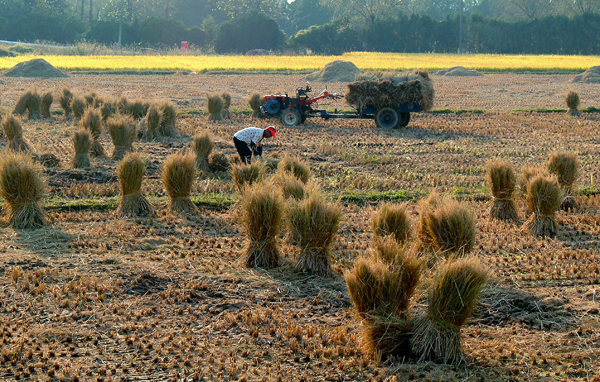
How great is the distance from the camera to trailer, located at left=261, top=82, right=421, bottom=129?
19.2 metres

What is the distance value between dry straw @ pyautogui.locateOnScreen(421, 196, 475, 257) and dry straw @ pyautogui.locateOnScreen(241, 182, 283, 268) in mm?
1952

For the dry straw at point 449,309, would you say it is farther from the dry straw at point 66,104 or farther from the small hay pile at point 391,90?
the dry straw at point 66,104

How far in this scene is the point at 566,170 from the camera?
35.7 feet

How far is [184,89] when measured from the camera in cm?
3100

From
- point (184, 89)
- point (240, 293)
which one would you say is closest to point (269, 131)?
point (240, 293)

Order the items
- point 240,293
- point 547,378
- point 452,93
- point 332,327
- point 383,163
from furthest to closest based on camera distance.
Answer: point 452,93
point 383,163
point 240,293
point 332,327
point 547,378

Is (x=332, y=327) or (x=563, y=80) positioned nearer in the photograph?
(x=332, y=327)

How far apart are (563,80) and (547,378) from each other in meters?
36.2

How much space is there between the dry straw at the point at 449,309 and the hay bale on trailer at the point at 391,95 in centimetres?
1368

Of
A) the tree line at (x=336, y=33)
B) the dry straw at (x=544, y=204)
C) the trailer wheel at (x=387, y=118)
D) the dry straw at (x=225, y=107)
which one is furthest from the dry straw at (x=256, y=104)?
the tree line at (x=336, y=33)

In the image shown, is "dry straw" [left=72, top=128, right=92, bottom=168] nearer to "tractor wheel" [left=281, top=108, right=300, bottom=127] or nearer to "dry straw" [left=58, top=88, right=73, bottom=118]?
"tractor wheel" [left=281, top=108, right=300, bottom=127]

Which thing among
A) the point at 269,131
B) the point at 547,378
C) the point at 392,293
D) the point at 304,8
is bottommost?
the point at 547,378

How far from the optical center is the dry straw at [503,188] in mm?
10016

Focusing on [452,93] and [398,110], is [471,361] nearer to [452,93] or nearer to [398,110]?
[398,110]
